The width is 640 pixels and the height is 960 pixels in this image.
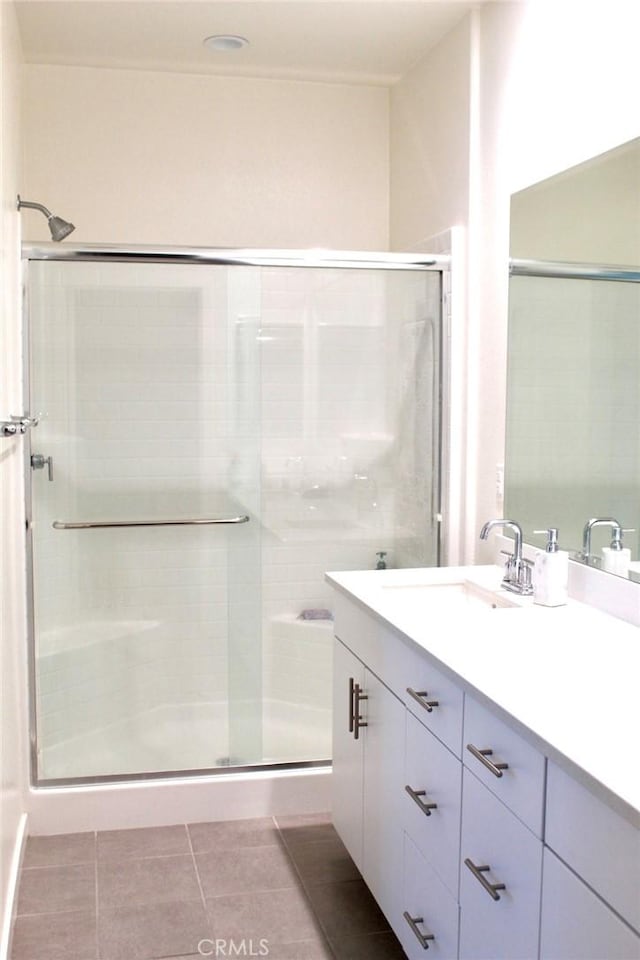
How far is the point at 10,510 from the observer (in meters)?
2.71

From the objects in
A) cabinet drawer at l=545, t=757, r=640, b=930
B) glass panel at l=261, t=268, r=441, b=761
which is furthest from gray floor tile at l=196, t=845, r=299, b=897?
cabinet drawer at l=545, t=757, r=640, b=930

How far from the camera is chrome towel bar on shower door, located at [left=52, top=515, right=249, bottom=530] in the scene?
3.05 meters

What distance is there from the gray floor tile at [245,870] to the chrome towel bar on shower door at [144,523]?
1.00 m

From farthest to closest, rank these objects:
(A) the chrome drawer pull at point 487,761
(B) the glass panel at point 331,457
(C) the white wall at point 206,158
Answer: (C) the white wall at point 206,158 < (B) the glass panel at point 331,457 < (A) the chrome drawer pull at point 487,761

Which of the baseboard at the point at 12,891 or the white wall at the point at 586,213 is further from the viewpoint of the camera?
the baseboard at the point at 12,891

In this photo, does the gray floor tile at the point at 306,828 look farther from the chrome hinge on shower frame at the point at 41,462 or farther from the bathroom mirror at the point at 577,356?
the chrome hinge on shower frame at the point at 41,462

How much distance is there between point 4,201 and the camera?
2.49m

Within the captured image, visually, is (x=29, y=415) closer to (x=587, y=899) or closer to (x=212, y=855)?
(x=212, y=855)

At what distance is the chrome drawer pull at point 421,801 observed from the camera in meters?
1.98

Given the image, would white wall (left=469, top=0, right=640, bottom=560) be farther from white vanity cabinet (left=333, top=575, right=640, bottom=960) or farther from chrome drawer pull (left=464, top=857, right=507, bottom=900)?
chrome drawer pull (left=464, top=857, right=507, bottom=900)

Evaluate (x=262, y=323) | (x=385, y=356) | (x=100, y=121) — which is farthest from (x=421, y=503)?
(x=100, y=121)

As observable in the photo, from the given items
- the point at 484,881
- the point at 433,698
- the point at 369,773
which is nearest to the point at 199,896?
the point at 369,773

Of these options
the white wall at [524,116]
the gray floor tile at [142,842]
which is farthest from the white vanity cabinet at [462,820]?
the white wall at [524,116]

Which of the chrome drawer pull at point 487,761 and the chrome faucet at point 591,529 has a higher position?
the chrome faucet at point 591,529
